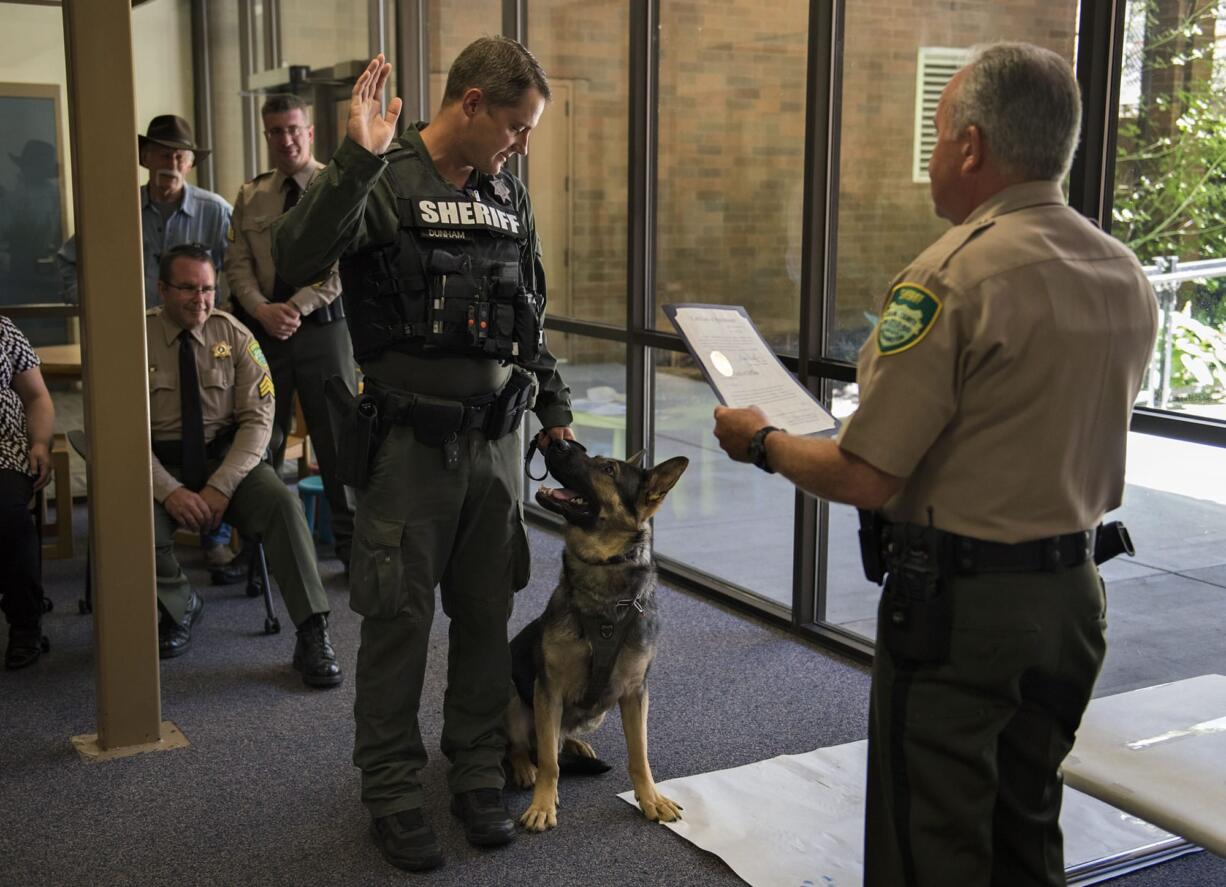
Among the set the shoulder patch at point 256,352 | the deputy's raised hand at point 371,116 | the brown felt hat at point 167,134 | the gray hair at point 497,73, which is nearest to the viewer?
the deputy's raised hand at point 371,116

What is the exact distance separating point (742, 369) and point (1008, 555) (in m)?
0.63

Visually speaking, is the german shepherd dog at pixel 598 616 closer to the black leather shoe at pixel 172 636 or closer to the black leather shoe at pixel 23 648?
the black leather shoe at pixel 172 636

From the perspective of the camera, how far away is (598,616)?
294cm

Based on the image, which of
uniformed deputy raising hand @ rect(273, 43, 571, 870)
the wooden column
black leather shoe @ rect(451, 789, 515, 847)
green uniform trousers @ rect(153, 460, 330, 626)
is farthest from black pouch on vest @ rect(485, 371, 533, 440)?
green uniform trousers @ rect(153, 460, 330, 626)

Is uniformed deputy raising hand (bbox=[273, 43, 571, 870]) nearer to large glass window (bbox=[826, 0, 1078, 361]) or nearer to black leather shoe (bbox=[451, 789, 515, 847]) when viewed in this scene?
black leather shoe (bbox=[451, 789, 515, 847])

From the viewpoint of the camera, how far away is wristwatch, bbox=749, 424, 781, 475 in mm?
1937

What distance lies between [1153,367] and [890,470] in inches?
69.5

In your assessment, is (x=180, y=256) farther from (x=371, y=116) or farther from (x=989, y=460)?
(x=989, y=460)

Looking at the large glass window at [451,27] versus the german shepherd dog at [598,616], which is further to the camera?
the large glass window at [451,27]

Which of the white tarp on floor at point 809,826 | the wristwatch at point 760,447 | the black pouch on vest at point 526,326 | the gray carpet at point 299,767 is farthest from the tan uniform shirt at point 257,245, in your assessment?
the wristwatch at point 760,447

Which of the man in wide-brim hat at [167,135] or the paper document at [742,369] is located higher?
the man in wide-brim hat at [167,135]

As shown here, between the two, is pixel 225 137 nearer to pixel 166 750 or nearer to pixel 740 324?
pixel 166 750

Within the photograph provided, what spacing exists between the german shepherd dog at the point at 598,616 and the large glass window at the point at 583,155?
8.52 ft

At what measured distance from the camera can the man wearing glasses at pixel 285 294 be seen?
4.72 m
